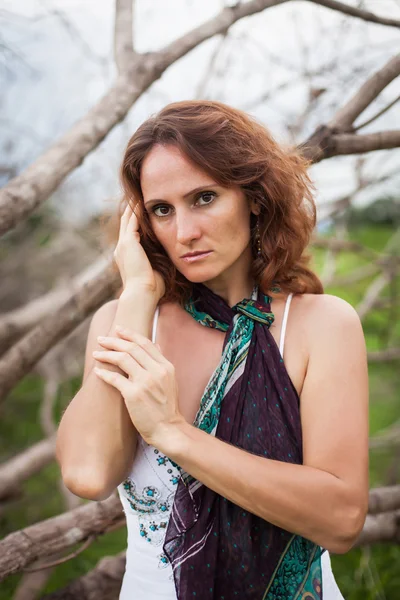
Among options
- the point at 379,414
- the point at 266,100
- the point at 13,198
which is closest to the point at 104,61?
the point at 266,100

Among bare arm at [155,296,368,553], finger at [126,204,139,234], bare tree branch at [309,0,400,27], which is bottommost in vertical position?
bare arm at [155,296,368,553]

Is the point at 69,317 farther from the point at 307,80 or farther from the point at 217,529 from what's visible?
the point at 307,80

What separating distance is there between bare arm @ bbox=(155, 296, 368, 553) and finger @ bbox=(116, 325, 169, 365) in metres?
0.17

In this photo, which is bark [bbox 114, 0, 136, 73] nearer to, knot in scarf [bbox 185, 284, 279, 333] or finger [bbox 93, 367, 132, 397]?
knot in scarf [bbox 185, 284, 279, 333]

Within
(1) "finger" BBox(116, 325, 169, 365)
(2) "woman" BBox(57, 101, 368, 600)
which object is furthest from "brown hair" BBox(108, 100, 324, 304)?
(1) "finger" BBox(116, 325, 169, 365)

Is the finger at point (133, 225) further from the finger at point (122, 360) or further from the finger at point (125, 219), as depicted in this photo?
the finger at point (122, 360)

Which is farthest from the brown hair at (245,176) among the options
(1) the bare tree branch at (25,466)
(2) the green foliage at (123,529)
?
(1) the bare tree branch at (25,466)

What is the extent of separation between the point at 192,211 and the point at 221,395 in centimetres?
49

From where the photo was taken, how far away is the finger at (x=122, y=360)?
1.42 meters

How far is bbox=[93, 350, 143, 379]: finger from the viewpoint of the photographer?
1416 mm

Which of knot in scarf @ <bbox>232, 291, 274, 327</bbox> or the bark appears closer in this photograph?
knot in scarf @ <bbox>232, 291, 274, 327</bbox>

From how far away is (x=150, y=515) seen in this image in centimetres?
161

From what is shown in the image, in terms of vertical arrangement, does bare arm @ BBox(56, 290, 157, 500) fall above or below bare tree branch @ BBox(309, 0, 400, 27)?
below

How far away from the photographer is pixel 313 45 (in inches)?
131
